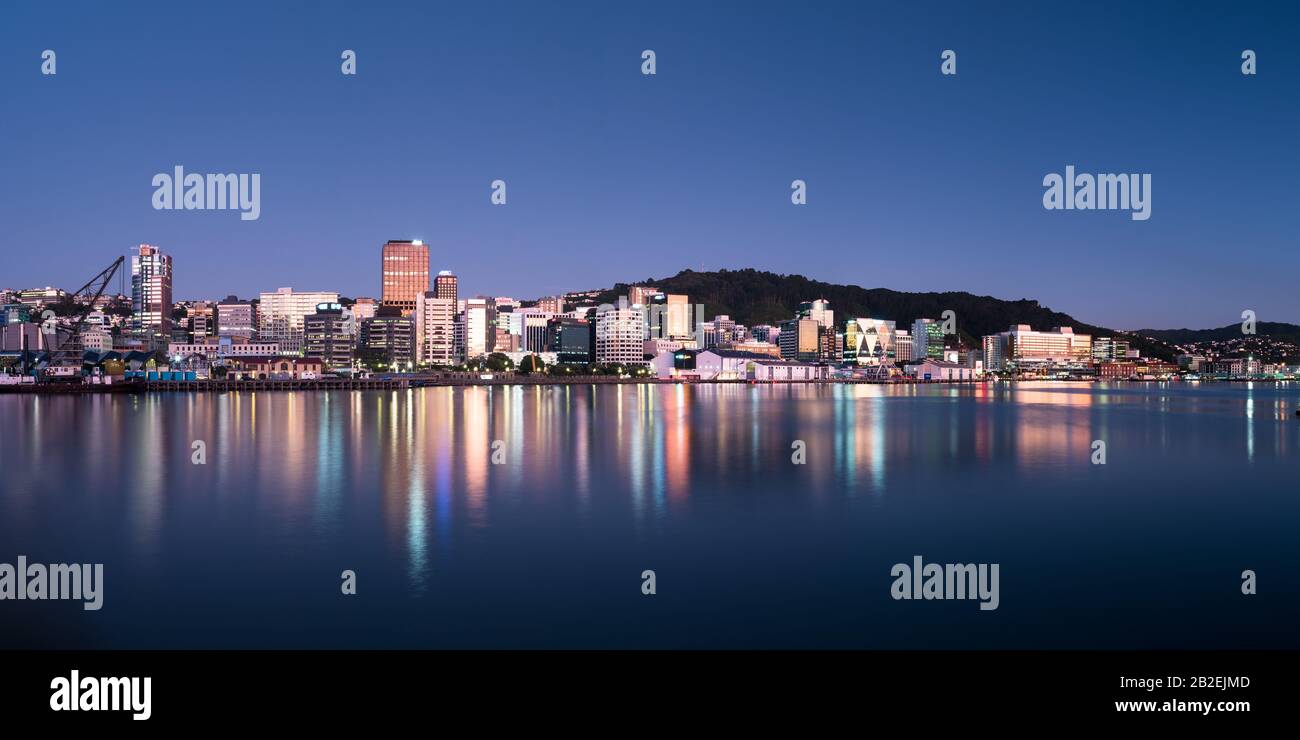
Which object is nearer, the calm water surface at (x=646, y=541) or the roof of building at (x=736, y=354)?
the calm water surface at (x=646, y=541)

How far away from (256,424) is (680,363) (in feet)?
435

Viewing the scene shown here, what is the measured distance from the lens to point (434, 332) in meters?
180

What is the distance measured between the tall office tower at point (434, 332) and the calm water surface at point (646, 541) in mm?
149764

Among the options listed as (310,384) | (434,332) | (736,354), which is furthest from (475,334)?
(310,384)

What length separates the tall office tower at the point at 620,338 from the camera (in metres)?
180

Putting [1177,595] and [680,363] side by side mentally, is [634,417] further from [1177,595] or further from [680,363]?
[680,363]

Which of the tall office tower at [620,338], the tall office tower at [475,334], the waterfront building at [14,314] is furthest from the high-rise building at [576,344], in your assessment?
the waterfront building at [14,314]

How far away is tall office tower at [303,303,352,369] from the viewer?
159 metres

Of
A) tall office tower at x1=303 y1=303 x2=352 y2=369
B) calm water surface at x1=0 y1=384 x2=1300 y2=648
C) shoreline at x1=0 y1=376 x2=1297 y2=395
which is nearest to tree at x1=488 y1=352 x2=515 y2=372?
shoreline at x1=0 y1=376 x2=1297 y2=395

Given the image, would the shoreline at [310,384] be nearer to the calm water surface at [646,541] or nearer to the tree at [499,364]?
the tree at [499,364]

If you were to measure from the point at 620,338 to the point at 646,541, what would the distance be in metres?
166

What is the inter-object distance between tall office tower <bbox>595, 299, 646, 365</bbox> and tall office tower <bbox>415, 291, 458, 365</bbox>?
30948 mm

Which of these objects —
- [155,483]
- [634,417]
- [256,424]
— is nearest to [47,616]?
[155,483]

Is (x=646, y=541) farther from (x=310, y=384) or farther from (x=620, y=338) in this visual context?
(x=620, y=338)
